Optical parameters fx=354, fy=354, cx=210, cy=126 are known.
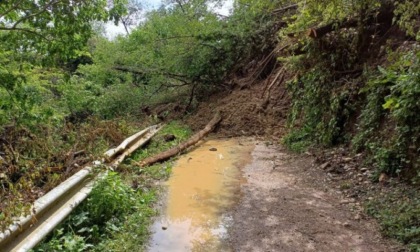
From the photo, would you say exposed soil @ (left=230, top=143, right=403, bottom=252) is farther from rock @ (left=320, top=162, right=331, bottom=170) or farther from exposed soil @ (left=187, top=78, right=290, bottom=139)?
exposed soil @ (left=187, top=78, right=290, bottom=139)

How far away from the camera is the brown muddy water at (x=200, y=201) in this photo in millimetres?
3979

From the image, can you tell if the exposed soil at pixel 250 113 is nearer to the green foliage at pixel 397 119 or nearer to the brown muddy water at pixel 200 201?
the brown muddy water at pixel 200 201

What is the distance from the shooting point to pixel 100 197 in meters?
4.48

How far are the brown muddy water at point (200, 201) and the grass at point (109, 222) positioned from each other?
207 mm

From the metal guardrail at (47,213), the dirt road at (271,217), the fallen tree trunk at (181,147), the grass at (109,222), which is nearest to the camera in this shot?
the metal guardrail at (47,213)

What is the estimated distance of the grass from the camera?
3.69 meters

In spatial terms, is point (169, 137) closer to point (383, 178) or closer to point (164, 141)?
point (164, 141)

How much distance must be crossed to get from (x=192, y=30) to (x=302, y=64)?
552 cm

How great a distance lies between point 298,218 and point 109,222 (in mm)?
2351

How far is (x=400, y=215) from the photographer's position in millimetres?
3959

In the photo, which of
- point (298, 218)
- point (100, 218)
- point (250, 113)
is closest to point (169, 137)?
point (250, 113)

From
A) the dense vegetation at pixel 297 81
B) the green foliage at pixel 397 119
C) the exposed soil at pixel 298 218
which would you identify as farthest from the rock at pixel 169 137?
the green foliage at pixel 397 119

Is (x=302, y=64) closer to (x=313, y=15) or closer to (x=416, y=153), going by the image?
(x=313, y=15)

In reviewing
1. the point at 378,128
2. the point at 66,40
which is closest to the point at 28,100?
the point at 66,40
